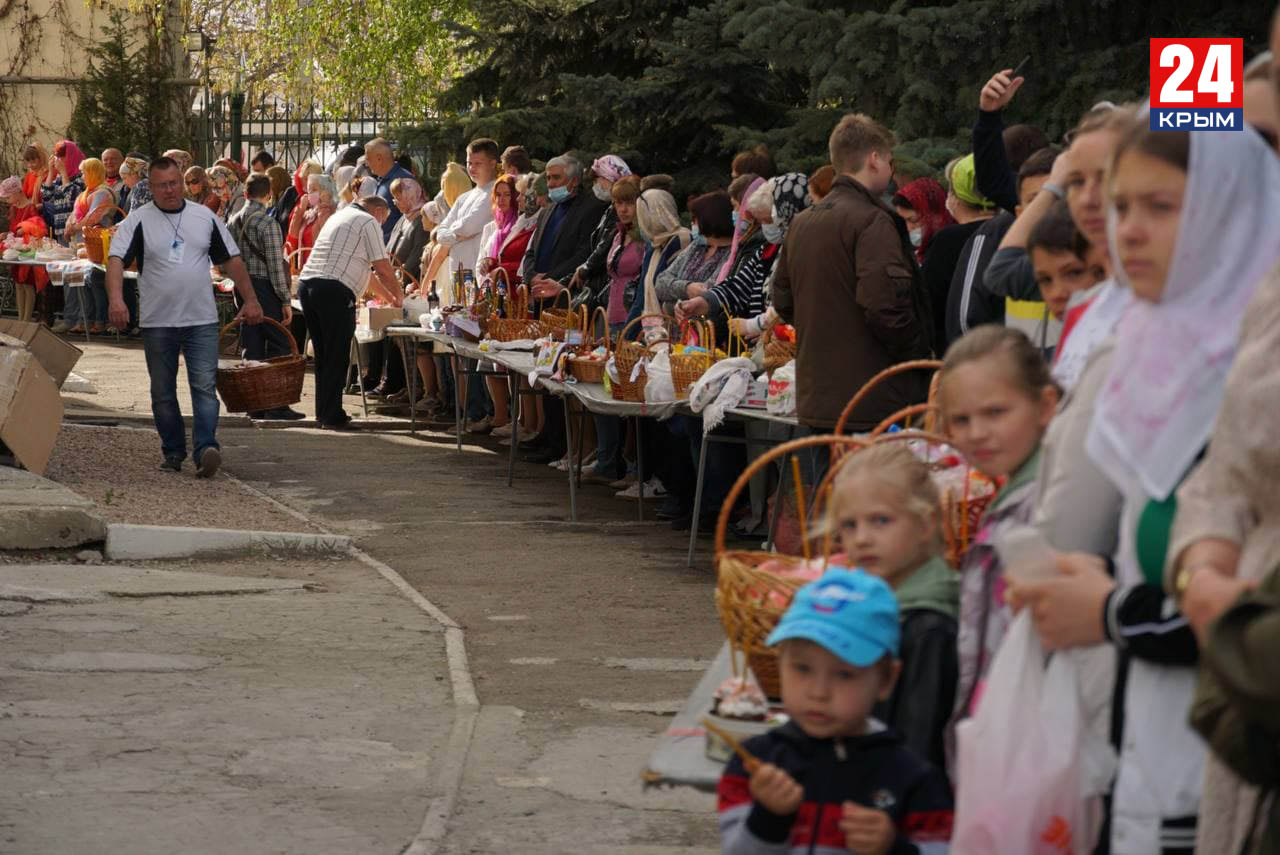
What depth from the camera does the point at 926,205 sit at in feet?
30.9

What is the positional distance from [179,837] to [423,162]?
18.9m

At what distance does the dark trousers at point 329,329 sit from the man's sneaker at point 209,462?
3319 millimetres

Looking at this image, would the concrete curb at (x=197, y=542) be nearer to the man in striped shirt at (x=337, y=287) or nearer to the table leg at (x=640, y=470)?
the table leg at (x=640, y=470)

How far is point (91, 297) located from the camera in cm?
2408

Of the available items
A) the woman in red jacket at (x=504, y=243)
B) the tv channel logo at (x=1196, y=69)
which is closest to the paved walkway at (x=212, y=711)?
the tv channel logo at (x=1196, y=69)

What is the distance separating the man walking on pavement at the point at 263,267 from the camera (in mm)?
17000

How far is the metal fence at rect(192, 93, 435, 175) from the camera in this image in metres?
28.3

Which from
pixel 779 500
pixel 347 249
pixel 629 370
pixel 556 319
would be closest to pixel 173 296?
pixel 556 319

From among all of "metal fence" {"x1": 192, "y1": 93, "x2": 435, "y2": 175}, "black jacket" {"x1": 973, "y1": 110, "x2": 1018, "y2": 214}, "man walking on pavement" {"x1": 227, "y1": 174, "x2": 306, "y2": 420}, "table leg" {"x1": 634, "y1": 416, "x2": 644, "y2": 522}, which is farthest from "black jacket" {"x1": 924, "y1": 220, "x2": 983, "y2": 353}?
"metal fence" {"x1": 192, "y1": 93, "x2": 435, "y2": 175}

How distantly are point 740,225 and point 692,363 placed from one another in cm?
109

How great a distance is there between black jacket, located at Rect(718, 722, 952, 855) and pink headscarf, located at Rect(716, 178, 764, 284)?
24.4ft

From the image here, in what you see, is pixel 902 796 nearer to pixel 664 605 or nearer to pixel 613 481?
pixel 664 605

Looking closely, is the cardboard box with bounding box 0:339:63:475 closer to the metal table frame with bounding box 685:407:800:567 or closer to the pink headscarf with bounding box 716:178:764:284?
the metal table frame with bounding box 685:407:800:567

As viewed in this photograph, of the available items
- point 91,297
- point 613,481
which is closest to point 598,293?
point 613,481
